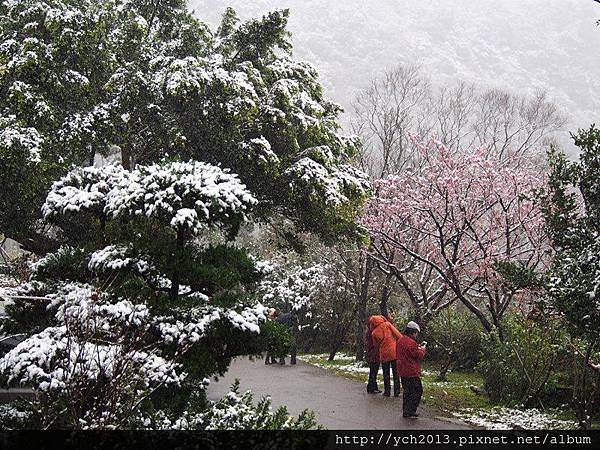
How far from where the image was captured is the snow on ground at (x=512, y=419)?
22.4 feet

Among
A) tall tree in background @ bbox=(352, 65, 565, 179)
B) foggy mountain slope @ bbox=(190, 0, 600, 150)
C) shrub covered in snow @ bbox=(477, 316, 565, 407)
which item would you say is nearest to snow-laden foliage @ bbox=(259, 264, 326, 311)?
tall tree in background @ bbox=(352, 65, 565, 179)

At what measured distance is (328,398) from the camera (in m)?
8.81

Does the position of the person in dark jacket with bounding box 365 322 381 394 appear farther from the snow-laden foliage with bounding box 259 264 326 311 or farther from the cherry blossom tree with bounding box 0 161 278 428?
the snow-laden foliage with bounding box 259 264 326 311

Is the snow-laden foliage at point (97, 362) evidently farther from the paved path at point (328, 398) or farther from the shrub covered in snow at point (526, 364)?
the shrub covered in snow at point (526, 364)

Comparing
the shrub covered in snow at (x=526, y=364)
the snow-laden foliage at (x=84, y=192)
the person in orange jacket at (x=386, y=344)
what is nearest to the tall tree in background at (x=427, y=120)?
the person in orange jacket at (x=386, y=344)

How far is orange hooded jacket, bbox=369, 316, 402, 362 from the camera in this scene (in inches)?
338

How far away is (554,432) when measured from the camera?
6.13 metres

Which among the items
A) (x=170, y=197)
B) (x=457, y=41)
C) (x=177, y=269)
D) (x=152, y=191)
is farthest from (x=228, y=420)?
(x=457, y=41)

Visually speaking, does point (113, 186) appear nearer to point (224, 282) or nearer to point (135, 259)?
point (135, 259)

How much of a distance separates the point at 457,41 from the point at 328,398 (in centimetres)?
9304

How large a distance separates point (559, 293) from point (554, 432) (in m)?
1.75

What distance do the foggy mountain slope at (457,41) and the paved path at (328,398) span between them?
59.9 m

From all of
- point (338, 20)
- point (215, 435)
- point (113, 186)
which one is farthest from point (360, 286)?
point (338, 20)

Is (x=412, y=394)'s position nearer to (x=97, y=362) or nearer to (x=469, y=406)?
(x=469, y=406)
